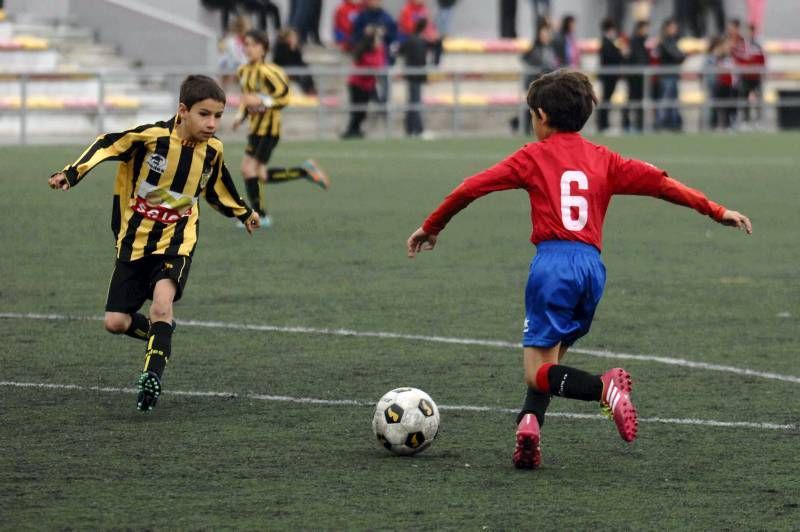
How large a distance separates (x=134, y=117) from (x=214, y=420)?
21468 mm

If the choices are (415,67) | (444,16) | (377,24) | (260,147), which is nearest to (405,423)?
(260,147)

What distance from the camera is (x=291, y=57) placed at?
2931 cm

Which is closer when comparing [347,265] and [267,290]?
[267,290]

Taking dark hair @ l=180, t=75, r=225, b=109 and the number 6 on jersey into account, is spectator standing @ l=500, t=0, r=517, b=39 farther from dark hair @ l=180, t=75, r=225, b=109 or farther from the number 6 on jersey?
the number 6 on jersey

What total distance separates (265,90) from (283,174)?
90 cm

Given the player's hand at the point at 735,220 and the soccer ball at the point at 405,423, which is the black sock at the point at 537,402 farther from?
the player's hand at the point at 735,220

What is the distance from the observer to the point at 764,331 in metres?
9.77

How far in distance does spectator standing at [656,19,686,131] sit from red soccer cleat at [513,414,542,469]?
25099 mm

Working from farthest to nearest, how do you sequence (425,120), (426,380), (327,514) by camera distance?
(425,120) → (426,380) → (327,514)

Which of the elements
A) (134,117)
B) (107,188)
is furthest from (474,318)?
(134,117)

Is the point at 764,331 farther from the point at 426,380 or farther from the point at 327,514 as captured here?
the point at 327,514

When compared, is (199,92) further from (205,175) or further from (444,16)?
(444,16)

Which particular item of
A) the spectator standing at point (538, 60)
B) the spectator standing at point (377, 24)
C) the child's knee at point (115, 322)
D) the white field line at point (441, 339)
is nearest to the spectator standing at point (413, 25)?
the spectator standing at point (377, 24)

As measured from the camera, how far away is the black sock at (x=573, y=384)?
6.30m
